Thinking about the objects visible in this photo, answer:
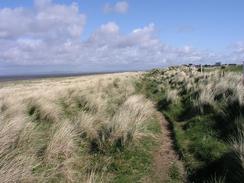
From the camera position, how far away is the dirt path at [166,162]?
7500mm

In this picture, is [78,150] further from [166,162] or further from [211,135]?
[211,135]

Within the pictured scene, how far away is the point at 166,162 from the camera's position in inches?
325

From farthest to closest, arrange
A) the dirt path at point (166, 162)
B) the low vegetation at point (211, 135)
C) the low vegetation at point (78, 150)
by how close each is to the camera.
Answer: the dirt path at point (166, 162), the low vegetation at point (211, 135), the low vegetation at point (78, 150)

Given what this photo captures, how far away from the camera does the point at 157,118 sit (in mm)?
13375

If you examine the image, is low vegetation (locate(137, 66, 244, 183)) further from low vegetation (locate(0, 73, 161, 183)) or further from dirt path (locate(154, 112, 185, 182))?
low vegetation (locate(0, 73, 161, 183))

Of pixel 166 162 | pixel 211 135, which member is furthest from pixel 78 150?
pixel 211 135

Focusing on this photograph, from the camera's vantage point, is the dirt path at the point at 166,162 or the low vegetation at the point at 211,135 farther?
the dirt path at the point at 166,162

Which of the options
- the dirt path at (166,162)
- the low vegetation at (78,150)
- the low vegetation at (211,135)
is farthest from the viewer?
the dirt path at (166,162)

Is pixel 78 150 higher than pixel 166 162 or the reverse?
higher

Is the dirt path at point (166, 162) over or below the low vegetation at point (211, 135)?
below

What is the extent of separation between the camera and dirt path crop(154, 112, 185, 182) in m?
7.50

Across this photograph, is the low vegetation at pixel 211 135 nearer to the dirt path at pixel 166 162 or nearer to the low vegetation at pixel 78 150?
the dirt path at pixel 166 162

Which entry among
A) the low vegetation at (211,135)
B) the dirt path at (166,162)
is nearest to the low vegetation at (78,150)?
the dirt path at (166,162)

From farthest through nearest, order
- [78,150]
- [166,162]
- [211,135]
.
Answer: [211,135]
[78,150]
[166,162]
